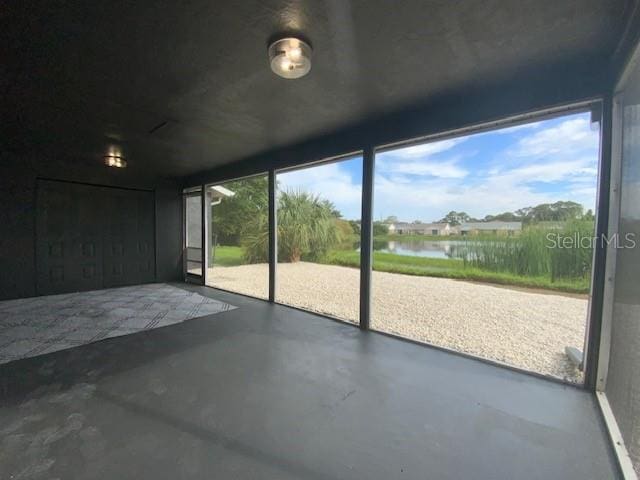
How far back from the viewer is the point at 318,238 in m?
7.32

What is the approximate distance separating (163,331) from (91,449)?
1.79m

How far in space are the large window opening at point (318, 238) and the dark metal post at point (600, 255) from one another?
9.79 ft

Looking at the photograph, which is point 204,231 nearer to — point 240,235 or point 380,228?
point 240,235

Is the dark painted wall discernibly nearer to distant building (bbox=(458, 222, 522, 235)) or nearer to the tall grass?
distant building (bbox=(458, 222, 522, 235))

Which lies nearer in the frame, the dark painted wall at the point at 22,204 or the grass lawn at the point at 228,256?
the dark painted wall at the point at 22,204

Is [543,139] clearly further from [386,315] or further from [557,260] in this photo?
[386,315]

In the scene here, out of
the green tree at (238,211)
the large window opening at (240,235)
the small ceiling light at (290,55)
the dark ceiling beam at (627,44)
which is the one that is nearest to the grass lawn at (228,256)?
the large window opening at (240,235)

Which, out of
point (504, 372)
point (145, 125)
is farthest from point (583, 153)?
point (145, 125)

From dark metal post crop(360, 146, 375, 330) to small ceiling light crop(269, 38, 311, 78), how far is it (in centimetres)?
151

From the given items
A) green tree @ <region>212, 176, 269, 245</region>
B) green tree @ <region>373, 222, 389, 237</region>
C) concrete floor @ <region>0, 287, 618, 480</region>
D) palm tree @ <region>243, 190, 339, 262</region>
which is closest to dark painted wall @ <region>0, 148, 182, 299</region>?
concrete floor @ <region>0, 287, 618, 480</region>

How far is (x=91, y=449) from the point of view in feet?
4.48

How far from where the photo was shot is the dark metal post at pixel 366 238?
10.2ft

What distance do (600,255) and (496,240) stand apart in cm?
131

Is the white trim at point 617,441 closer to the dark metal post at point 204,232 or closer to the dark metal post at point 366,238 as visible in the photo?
the dark metal post at point 366,238
